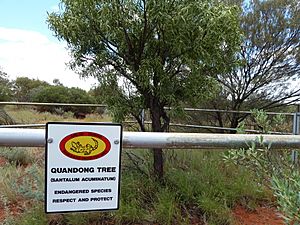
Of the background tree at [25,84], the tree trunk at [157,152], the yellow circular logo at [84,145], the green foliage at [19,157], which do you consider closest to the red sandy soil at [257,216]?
the tree trunk at [157,152]

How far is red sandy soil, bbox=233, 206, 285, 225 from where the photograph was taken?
304cm

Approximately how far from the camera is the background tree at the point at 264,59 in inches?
Answer: 253

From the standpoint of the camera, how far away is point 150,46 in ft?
12.2

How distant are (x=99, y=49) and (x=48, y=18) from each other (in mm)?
671

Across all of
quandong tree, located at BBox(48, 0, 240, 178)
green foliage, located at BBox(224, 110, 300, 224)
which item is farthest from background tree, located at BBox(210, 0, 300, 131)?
green foliage, located at BBox(224, 110, 300, 224)

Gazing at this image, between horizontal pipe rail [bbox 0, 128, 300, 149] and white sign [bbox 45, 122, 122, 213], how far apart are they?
5cm

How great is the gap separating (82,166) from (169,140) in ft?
1.16

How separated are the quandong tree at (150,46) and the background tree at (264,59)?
2.72 metres

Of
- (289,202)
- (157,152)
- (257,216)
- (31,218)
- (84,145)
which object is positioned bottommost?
(257,216)

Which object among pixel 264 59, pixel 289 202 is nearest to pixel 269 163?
pixel 289 202

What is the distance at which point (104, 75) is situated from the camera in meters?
3.85

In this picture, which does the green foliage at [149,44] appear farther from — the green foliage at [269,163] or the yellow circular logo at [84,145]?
the yellow circular logo at [84,145]

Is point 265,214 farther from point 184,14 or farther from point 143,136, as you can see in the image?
point 143,136

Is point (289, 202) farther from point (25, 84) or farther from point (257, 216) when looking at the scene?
point (25, 84)
